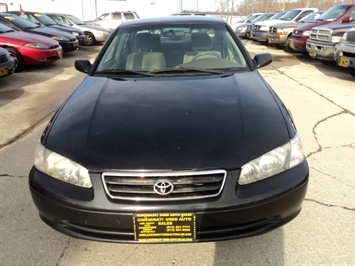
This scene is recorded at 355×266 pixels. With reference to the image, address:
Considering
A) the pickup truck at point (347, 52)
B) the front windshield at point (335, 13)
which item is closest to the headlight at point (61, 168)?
the pickup truck at point (347, 52)

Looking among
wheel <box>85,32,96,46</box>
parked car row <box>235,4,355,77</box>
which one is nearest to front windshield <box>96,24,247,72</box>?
parked car row <box>235,4,355,77</box>

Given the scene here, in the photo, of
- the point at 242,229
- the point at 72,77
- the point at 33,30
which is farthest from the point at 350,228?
the point at 33,30

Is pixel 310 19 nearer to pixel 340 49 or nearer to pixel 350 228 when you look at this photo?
pixel 340 49

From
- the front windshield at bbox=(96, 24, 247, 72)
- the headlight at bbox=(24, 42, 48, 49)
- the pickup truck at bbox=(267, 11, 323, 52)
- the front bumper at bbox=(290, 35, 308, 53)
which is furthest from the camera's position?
the pickup truck at bbox=(267, 11, 323, 52)

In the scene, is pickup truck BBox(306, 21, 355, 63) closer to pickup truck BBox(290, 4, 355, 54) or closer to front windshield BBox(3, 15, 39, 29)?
pickup truck BBox(290, 4, 355, 54)

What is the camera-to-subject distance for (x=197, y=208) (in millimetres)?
1668

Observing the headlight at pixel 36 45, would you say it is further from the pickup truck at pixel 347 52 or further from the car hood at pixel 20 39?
the pickup truck at pixel 347 52

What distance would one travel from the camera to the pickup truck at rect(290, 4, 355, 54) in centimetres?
987

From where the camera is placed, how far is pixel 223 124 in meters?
1.99

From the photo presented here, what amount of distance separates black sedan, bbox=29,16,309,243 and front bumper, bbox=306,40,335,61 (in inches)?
282

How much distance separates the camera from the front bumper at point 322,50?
27.4 feet

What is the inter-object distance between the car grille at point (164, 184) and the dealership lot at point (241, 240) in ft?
1.86

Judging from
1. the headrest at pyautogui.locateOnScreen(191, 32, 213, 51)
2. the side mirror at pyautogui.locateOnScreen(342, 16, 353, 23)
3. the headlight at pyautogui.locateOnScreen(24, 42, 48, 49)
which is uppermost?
the side mirror at pyautogui.locateOnScreen(342, 16, 353, 23)

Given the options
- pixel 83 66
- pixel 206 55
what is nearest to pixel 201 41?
pixel 206 55
